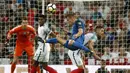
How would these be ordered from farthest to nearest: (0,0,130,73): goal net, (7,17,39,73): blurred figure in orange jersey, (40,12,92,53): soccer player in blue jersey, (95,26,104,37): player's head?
(0,0,130,73): goal net < (7,17,39,73): blurred figure in orange jersey < (95,26,104,37): player's head < (40,12,92,53): soccer player in blue jersey

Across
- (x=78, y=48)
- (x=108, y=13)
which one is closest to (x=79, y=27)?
(x=78, y=48)

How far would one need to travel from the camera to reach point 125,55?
51.6 ft

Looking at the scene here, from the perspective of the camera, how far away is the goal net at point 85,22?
15656mm

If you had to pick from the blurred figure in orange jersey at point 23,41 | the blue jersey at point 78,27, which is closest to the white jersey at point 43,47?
the blurred figure in orange jersey at point 23,41

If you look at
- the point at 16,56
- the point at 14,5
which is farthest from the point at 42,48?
the point at 14,5

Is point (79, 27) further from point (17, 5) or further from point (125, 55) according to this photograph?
point (17, 5)

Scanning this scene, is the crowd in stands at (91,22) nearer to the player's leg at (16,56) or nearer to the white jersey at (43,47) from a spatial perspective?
the player's leg at (16,56)

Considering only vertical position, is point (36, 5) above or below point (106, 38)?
above

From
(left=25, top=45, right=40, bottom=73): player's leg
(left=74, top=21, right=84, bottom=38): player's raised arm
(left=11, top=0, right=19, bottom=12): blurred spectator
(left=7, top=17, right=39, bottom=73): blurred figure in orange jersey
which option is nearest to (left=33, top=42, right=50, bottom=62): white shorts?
(left=25, top=45, right=40, bottom=73): player's leg

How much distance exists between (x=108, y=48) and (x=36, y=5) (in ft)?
8.72

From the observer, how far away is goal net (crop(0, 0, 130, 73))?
15656 millimetres

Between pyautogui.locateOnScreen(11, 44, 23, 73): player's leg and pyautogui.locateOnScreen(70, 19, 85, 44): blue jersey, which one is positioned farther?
pyautogui.locateOnScreen(11, 44, 23, 73): player's leg

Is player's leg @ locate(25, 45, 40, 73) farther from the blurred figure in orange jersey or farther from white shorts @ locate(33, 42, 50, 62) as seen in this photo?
white shorts @ locate(33, 42, 50, 62)

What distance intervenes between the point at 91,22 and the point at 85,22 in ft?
0.68
